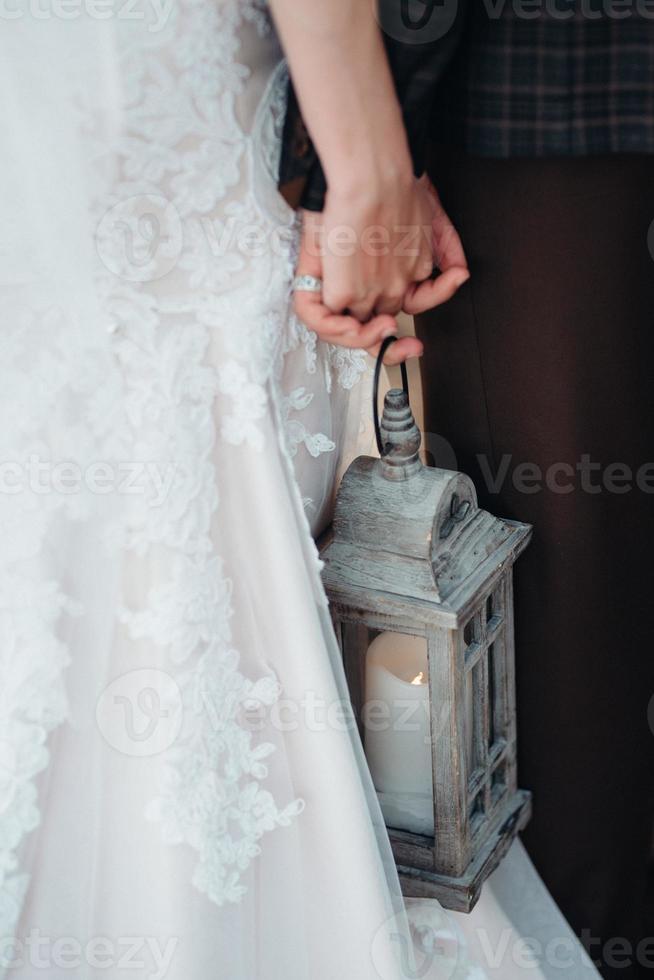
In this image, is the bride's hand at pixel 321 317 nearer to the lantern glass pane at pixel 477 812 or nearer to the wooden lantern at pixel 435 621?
the wooden lantern at pixel 435 621

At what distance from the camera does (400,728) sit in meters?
0.97

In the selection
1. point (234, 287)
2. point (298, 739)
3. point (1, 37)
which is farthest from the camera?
point (298, 739)

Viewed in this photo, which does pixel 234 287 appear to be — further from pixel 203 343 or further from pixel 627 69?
pixel 627 69

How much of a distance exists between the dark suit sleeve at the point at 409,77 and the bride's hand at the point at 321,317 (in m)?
0.02

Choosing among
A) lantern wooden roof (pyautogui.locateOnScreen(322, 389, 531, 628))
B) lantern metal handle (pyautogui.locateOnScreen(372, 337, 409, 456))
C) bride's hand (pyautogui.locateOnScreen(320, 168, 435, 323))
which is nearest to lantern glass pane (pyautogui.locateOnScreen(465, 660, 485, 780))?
lantern wooden roof (pyautogui.locateOnScreen(322, 389, 531, 628))

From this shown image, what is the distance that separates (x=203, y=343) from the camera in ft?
2.59

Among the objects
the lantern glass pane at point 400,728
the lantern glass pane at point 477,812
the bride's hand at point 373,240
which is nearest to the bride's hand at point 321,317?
the bride's hand at point 373,240

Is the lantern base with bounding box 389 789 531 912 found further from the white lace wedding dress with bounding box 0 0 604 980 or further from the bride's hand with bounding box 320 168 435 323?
→ the bride's hand with bounding box 320 168 435 323

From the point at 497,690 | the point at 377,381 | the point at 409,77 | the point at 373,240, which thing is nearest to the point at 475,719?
the point at 497,690

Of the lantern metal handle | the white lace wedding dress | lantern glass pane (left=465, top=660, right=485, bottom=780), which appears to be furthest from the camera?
lantern glass pane (left=465, top=660, right=485, bottom=780)

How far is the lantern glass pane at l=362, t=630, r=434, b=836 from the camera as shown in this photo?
95cm

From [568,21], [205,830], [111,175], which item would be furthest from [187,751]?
[568,21]

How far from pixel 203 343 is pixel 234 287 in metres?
0.05

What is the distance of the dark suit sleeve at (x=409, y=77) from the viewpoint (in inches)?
29.7
